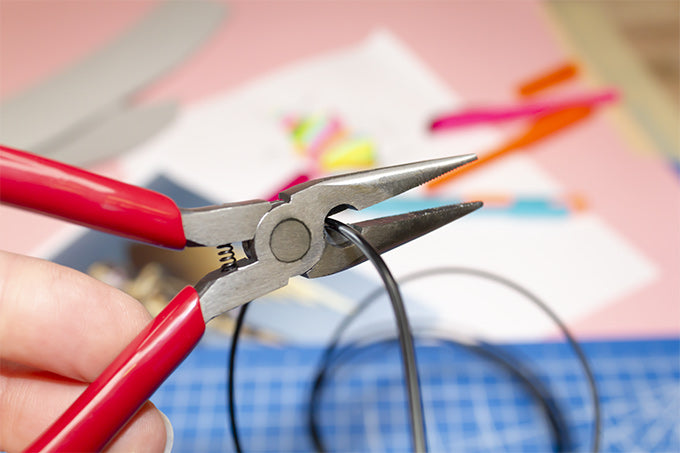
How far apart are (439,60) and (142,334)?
639 mm

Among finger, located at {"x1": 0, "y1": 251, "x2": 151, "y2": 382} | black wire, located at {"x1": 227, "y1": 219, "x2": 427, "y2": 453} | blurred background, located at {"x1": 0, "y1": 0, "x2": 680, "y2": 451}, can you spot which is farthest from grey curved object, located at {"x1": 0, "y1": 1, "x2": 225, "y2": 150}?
black wire, located at {"x1": 227, "y1": 219, "x2": 427, "y2": 453}

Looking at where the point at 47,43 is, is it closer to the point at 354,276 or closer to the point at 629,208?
the point at 354,276

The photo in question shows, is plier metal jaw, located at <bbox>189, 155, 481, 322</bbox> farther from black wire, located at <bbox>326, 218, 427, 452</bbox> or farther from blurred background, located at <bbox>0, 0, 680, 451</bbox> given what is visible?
blurred background, located at <bbox>0, 0, 680, 451</bbox>

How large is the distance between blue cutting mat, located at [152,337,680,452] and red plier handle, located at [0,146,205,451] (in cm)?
20

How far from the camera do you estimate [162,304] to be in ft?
1.77

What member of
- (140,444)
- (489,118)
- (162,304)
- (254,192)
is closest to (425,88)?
(489,118)

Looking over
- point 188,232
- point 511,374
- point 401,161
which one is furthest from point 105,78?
point 511,374

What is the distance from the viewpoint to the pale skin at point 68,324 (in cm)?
35

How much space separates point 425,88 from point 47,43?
551 millimetres

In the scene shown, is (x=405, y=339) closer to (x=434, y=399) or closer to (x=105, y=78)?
(x=434, y=399)

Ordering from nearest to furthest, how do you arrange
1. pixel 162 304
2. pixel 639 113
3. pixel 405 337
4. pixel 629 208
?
pixel 405 337 < pixel 162 304 < pixel 629 208 < pixel 639 113

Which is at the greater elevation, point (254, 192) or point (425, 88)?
point (425, 88)

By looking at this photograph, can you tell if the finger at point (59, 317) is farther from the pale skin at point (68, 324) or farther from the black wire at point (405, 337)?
the black wire at point (405, 337)

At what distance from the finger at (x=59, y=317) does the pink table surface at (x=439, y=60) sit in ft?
0.80
